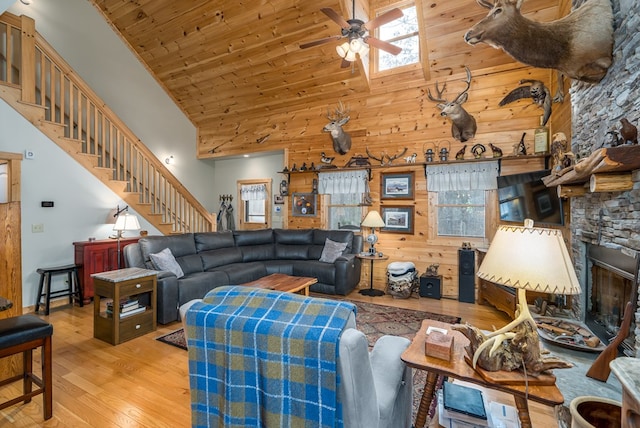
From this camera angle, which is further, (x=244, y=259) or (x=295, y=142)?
(x=295, y=142)

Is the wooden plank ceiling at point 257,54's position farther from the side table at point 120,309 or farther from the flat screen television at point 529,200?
the side table at point 120,309

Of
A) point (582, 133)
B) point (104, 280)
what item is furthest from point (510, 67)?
point (104, 280)

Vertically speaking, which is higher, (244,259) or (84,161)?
(84,161)

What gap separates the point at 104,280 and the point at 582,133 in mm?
4772

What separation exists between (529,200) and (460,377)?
3099 mm

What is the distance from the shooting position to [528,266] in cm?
124

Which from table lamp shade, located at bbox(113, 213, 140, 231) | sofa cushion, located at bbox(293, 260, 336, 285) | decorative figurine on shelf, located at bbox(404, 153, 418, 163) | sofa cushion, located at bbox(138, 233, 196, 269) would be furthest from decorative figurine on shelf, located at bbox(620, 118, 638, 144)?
table lamp shade, located at bbox(113, 213, 140, 231)

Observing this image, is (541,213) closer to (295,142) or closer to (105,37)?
(295,142)

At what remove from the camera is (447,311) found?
4.13 metres

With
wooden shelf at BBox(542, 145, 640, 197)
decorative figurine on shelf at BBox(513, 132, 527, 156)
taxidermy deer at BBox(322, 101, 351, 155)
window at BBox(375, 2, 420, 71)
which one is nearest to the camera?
wooden shelf at BBox(542, 145, 640, 197)

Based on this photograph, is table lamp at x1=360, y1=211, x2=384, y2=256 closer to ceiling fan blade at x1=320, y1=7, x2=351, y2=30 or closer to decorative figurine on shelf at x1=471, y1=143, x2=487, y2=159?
decorative figurine on shelf at x1=471, y1=143, x2=487, y2=159

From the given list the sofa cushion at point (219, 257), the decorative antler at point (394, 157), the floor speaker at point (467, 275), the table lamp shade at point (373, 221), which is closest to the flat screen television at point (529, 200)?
the floor speaker at point (467, 275)

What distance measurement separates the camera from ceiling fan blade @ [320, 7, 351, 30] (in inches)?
122

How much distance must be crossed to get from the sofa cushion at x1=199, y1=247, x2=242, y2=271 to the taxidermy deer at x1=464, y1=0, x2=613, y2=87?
4.30m
